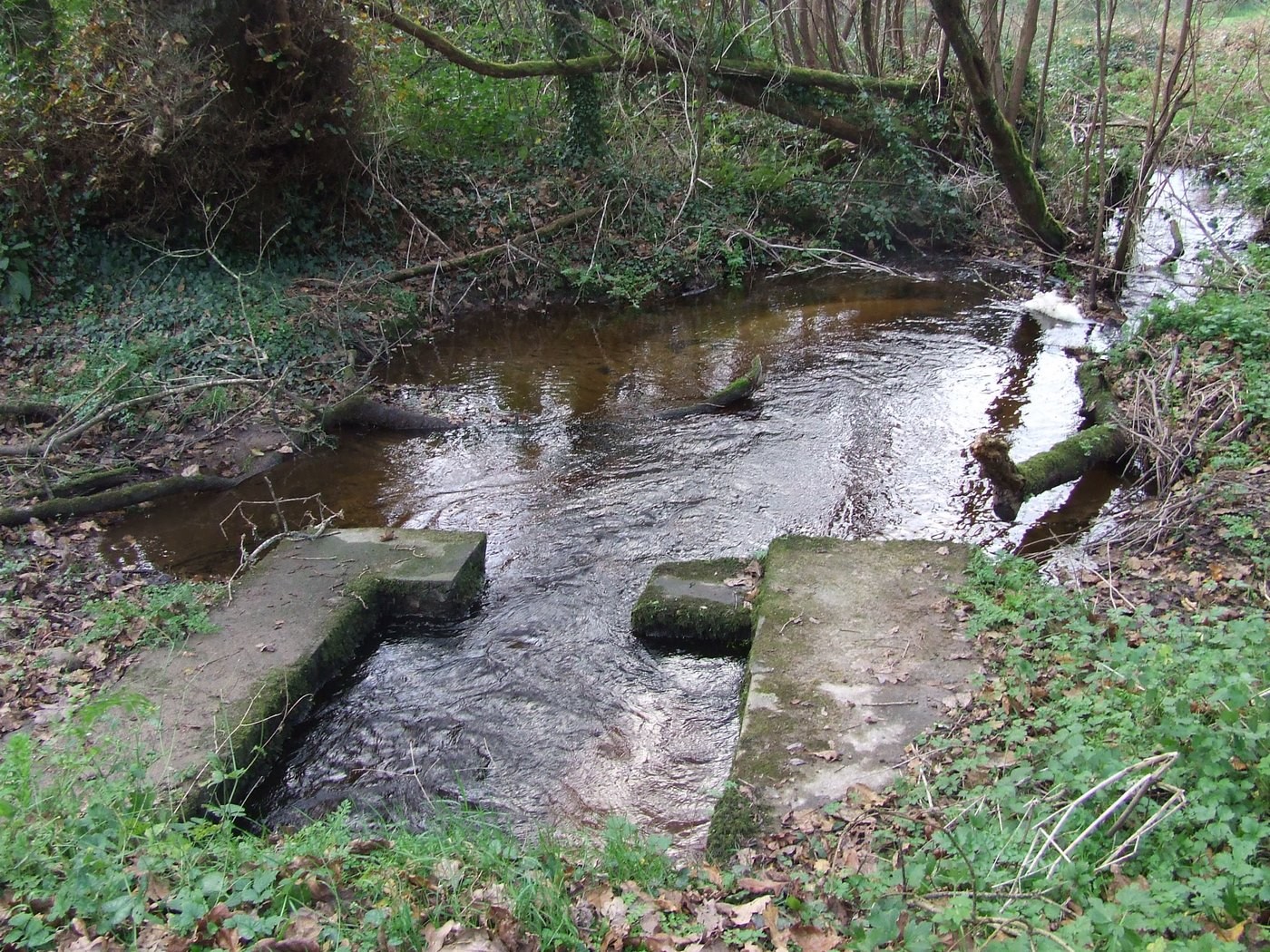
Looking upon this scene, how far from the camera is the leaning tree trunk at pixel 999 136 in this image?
32.4ft

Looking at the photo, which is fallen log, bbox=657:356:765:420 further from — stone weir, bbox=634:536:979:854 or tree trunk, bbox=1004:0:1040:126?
tree trunk, bbox=1004:0:1040:126

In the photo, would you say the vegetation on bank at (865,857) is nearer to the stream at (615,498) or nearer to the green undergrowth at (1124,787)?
the green undergrowth at (1124,787)

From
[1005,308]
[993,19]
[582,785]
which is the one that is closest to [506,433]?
[582,785]

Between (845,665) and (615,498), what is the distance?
3.14 m

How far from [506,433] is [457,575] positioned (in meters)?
3.09

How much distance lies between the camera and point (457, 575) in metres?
5.92

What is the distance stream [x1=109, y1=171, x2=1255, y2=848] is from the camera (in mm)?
4613

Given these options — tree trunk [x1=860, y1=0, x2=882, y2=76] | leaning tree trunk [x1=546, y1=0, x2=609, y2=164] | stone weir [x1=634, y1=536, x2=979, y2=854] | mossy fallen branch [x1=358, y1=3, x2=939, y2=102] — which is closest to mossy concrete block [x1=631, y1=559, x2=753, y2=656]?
stone weir [x1=634, y1=536, x2=979, y2=854]

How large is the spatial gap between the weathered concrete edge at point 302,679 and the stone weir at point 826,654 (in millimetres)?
1339

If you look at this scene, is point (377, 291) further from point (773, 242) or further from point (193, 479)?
point (773, 242)

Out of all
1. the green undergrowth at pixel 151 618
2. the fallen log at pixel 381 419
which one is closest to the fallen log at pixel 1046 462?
the fallen log at pixel 381 419

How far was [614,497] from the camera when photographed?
7.40 meters

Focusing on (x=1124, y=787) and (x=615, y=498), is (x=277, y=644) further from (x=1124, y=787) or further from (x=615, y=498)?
(x=1124, y=787)

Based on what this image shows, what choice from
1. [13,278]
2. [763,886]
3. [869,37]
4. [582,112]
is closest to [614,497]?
[763,886]
